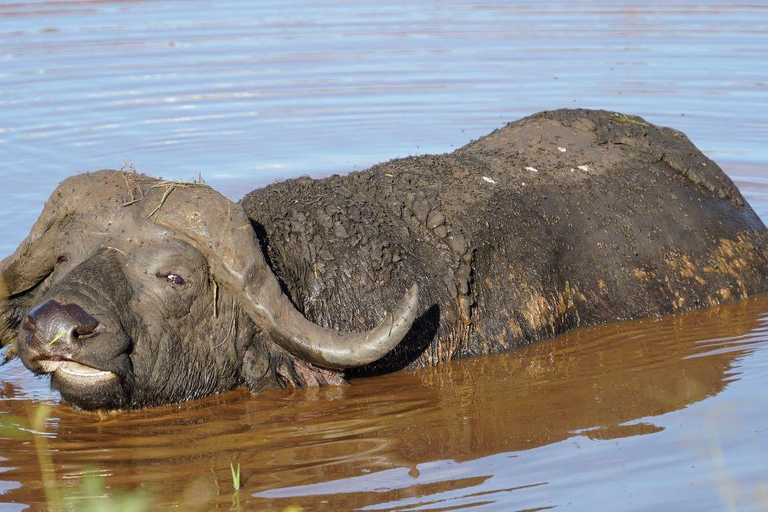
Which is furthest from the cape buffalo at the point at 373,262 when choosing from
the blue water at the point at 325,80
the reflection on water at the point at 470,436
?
the blue water at the point at 325,80

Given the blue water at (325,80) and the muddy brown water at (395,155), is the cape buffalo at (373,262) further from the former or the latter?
the blue water at (325,80)

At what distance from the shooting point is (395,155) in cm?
1319

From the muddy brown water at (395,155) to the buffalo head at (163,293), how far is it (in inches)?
16.3

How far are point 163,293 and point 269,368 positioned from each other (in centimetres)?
84

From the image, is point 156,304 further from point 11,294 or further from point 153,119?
point 153,119

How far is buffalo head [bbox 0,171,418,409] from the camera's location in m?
6.47

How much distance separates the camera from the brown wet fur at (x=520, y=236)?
752 cm

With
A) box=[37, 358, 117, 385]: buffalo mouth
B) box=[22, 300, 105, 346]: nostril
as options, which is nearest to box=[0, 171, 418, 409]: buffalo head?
box=[37, 358, 117, 385]: buffalo mouth

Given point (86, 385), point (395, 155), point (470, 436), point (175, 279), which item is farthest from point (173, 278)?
point (395, 155)

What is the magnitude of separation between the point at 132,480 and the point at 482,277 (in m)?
2.68

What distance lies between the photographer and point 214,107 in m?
15.5

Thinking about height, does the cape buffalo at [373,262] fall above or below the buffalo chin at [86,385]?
above

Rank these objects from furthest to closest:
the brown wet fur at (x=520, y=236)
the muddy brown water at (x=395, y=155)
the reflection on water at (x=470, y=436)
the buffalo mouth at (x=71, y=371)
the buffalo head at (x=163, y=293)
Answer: the brown wet fur at (x=520, y=236) → the buffalo head at (x=163, y=293) → the buffalo mouth at (x=71, y=371) → the muddy brown water at (x=395, y=155) → the reflection on water at (x=470, y=436)

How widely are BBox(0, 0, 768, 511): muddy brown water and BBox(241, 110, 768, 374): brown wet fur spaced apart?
0.24 m
